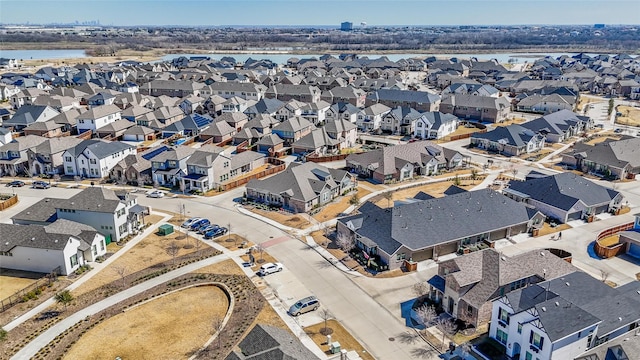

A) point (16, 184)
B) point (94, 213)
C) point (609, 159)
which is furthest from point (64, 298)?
point (609, 159)

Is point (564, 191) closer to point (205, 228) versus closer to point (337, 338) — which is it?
point (337, 338)

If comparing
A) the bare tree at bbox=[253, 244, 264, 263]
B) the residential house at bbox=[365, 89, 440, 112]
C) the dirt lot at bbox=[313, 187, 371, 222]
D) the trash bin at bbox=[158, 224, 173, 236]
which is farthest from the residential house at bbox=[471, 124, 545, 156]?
the trash bin at bbox=[158, 224, 173, 236]

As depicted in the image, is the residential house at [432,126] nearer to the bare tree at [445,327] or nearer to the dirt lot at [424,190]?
the dirt lot at [424,190]

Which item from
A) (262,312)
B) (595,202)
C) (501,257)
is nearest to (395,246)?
(501,257)

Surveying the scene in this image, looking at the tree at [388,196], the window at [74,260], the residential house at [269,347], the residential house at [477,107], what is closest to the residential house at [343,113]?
the residential house at [477,107]

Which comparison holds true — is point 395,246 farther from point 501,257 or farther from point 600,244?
point 600,244
